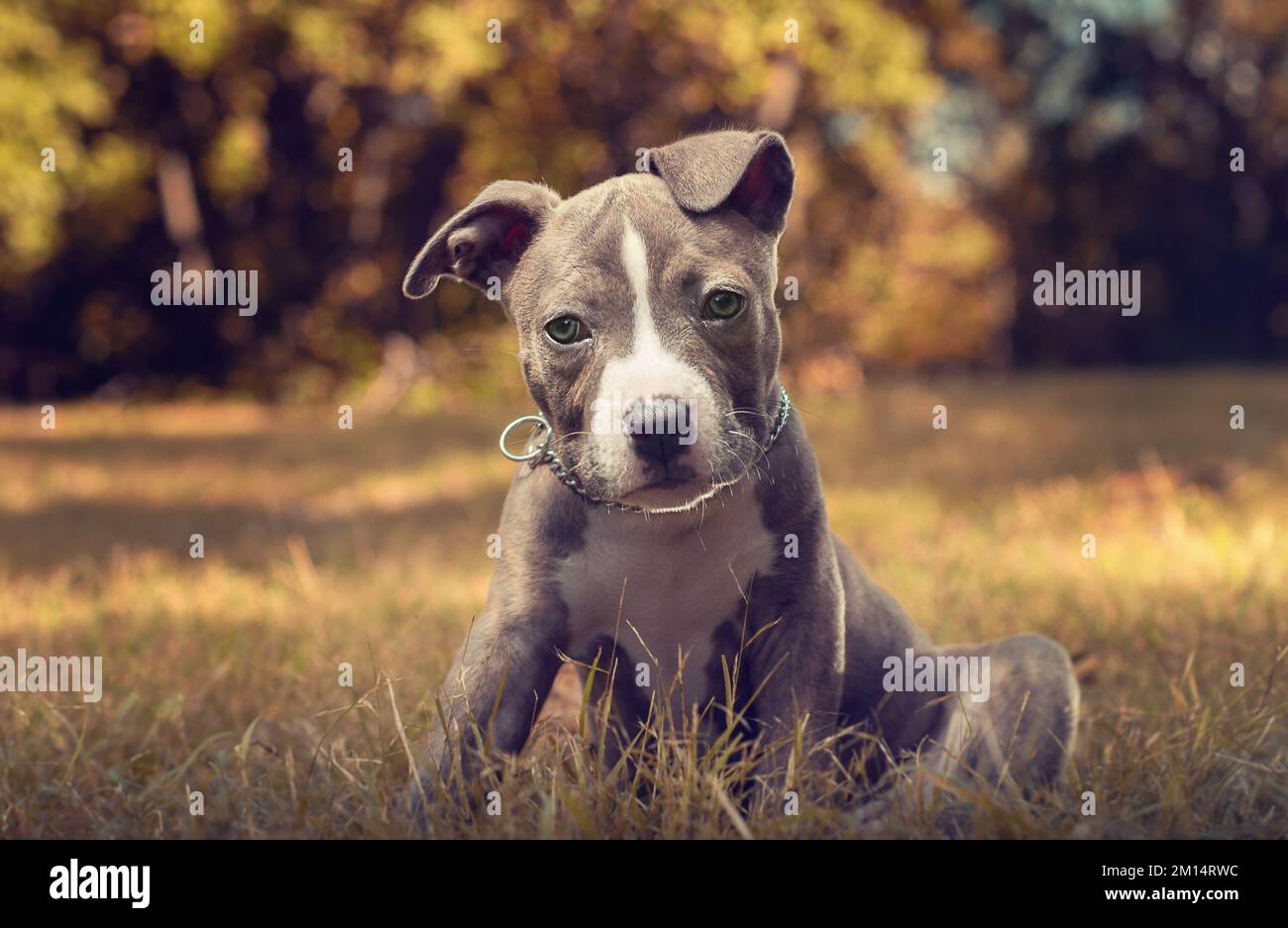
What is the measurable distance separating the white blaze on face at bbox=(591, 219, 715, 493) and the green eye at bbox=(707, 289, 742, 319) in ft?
0.47

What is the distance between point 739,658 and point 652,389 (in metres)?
0.72

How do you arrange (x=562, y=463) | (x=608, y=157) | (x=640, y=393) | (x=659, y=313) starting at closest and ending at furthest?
(x=640, y=393), (x=659, y=313), (x=562, y=463), (x=608, y=157)

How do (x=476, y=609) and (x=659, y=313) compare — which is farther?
(x=476, y=609)

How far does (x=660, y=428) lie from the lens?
2.60m

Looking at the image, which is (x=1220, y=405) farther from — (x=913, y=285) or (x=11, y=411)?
(x=11, y=411)

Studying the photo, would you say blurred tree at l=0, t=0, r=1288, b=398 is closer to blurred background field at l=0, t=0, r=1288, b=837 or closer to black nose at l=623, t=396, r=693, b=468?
blurred background field at l=0, t=0, r=1288, b=837

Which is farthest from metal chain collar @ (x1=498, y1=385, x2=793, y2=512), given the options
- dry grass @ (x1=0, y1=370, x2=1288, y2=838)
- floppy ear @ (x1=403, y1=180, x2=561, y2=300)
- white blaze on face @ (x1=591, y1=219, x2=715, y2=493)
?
dry grass @ (x1=0, y1=370, x2=1288, y2=838)

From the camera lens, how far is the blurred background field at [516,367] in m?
3.46

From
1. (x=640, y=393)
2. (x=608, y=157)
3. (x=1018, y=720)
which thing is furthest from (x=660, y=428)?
(x=608, y=157)

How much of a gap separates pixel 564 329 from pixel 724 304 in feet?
1.18

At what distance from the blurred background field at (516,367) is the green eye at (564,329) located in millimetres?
922

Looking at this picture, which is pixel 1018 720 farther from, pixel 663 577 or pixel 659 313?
pixel 659 313

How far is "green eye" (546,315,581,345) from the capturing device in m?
2.79

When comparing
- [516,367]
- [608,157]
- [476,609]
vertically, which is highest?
[608,157]
